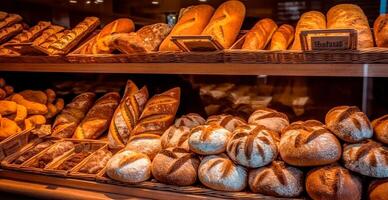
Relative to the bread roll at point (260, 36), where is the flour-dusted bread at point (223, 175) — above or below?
below

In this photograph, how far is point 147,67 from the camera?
166cm

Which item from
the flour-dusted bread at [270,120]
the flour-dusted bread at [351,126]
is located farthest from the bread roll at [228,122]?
the flour-dusted bread at [351,126]

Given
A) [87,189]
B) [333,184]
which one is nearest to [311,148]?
[333,184]

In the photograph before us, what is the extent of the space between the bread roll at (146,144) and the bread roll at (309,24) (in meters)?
0.70

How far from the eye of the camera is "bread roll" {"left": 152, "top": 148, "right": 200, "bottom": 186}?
1426 millimetres

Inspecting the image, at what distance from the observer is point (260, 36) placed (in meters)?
1.61

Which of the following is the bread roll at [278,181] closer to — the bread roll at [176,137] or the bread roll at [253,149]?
the bread roll at [253,149]

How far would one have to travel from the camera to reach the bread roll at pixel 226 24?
1.61 meters

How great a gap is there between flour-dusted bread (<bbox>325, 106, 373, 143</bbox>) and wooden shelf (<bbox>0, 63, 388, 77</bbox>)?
0.47ft

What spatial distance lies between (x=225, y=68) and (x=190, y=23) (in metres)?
0.34

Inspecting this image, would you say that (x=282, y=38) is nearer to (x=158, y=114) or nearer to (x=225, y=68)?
(x=225, y=68)

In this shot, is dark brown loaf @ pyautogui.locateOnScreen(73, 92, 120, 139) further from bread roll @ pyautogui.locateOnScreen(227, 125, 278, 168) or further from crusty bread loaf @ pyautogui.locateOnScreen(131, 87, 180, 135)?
bread roll @ pyautogui.locateOnScreen(227, 125, 278, 168)

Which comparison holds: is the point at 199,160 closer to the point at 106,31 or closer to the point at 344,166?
the point at 344,166

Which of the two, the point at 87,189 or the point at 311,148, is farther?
the point at 87,189
